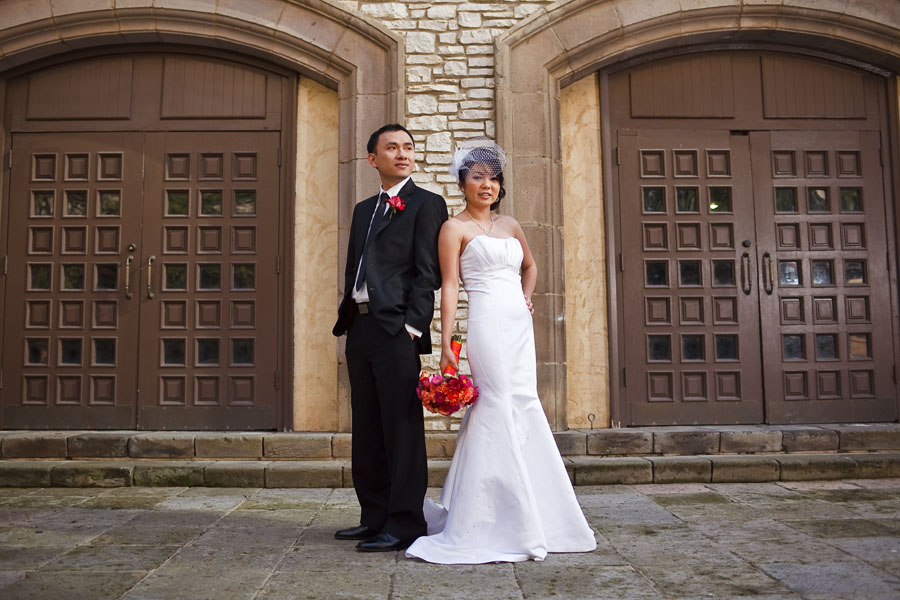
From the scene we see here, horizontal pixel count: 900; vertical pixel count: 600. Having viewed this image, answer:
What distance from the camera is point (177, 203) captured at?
685 cm

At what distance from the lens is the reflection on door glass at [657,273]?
6.96 meters

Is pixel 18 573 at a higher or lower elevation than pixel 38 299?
lower

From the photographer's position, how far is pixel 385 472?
12.5 ft

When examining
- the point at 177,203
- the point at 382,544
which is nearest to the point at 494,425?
the point at 382,544

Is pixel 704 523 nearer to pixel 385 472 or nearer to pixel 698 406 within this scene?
pixel 385 472

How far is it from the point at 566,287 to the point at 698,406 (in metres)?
1.64

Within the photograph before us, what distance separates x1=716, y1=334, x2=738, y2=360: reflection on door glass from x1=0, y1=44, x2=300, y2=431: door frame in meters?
3.96

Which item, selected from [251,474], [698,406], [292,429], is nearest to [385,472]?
[251,474]

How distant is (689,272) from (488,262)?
3.84 metres

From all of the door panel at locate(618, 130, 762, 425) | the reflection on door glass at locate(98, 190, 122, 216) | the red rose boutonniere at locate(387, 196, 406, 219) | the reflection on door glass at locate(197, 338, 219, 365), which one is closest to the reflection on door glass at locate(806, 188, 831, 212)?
the door panel at locate(618, 130, 762, 425)

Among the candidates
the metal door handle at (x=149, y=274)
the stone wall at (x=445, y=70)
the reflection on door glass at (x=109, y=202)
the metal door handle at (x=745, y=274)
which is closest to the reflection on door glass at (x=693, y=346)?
the metal door handle at (x=745, y=274)

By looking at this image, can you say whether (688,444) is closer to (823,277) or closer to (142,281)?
(823,277)

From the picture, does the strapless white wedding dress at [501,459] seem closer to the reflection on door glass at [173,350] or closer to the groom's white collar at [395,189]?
the groom's white collar at [395,189]

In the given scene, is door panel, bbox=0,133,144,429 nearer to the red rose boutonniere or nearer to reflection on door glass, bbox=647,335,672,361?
the red rose boutonniere
